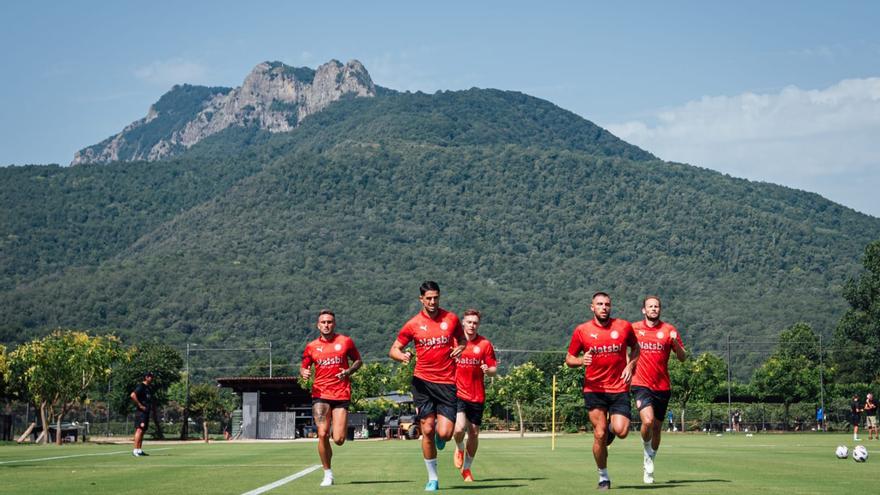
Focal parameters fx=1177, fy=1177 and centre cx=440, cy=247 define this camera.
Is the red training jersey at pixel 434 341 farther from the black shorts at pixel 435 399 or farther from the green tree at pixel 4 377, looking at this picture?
the green tree at pixel 4 377

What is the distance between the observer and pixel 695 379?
9119 centimetres

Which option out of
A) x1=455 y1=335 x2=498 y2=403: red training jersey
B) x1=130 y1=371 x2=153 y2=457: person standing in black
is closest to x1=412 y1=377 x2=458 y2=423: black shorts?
x1=455 y1=335 x2=498 y2=403: red training jersey

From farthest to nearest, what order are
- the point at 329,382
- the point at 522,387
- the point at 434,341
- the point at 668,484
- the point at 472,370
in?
the point at 522,387, the point at 472,370, the point at 329,382, the point at 668,484, the point at 434,341

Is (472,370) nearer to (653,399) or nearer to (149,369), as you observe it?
(653,399)

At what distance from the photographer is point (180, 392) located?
378 ft

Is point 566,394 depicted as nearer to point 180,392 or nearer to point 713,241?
point 180,392

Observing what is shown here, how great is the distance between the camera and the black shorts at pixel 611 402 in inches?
619

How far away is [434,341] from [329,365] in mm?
2061

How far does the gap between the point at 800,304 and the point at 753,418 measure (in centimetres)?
7210

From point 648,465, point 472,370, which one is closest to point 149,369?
point 472,370

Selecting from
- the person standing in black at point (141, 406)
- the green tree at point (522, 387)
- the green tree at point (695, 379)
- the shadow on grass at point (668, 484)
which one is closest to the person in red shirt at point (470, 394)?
the shadow on grass at point (668, 484)

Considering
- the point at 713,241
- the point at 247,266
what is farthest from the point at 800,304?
the point at 247,266

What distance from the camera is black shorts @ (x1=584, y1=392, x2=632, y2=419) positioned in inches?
619

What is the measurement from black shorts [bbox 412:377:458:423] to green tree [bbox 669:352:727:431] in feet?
246
